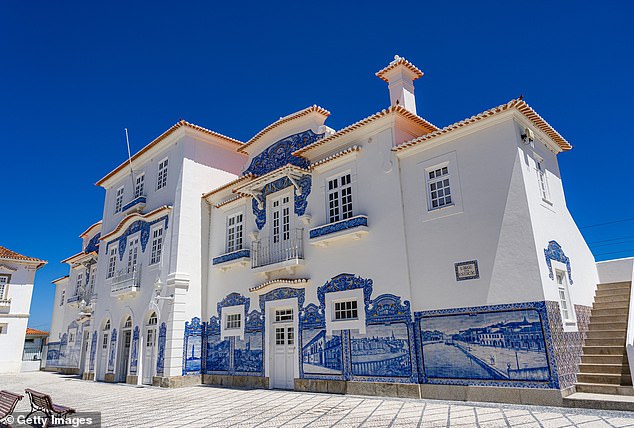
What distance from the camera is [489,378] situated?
28.3 ft

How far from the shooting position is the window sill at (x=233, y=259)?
14.5 m

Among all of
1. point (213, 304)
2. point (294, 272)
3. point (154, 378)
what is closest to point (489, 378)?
point (294, 272)

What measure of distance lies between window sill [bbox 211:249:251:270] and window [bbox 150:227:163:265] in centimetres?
251

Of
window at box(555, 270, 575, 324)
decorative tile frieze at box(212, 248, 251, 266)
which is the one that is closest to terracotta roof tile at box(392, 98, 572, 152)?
window at box(555, 270, 575, 324)

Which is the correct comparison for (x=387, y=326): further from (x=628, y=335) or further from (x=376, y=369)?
(x=628, y=335)


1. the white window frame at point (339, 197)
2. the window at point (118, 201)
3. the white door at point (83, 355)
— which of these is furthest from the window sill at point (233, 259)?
the white door at point (83, 355)

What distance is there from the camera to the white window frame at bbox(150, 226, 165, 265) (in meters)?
16.6

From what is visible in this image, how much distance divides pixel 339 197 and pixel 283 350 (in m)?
4.89

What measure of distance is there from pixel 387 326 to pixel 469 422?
345 centimetres

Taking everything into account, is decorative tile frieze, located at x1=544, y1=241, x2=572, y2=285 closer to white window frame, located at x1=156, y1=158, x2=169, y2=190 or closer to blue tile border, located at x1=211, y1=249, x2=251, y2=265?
blue tile border, located at x1=211, y1=249, x2=251, y2=265

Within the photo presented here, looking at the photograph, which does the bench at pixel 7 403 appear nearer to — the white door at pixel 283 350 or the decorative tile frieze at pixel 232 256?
the white door at pixel 283 350

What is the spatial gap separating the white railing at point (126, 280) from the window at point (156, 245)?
912mm

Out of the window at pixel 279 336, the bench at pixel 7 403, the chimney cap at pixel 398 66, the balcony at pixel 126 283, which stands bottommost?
the bench at pixel 7 403

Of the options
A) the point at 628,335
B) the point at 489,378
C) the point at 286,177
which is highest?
the point at 286,177
